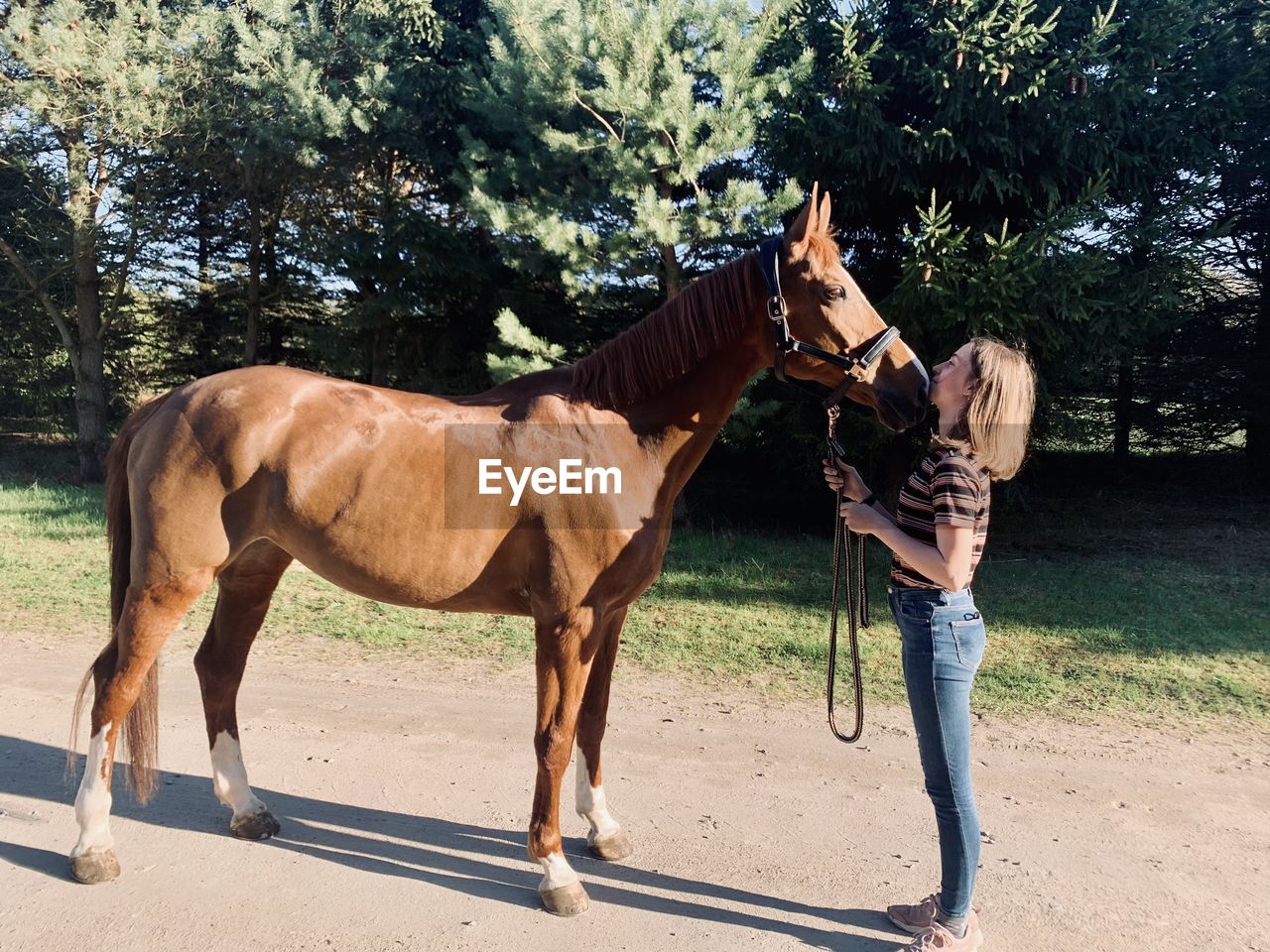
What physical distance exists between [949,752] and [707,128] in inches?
291

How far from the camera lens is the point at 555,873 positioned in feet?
8.54

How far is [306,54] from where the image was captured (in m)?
10.5

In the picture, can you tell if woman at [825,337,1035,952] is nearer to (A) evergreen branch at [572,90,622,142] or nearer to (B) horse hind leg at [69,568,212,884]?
(B) horse hind leg at [69,568,212,884]

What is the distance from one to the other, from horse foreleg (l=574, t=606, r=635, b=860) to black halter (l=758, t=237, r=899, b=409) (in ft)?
3.81

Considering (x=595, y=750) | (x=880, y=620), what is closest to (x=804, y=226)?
(x=595, y=750)

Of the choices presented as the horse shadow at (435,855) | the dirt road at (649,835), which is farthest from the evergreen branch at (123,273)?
the horse shadow at (435,855)

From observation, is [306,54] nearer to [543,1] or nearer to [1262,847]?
[543,1]

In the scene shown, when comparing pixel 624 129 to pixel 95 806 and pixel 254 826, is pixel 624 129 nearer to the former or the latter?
pixel 254 826

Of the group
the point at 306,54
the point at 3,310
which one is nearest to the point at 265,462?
the point at 306,54

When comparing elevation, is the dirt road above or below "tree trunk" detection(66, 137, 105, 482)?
below

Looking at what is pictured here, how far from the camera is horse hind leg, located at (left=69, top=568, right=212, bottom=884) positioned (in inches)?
108

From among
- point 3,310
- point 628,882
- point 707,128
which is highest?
point 707,128

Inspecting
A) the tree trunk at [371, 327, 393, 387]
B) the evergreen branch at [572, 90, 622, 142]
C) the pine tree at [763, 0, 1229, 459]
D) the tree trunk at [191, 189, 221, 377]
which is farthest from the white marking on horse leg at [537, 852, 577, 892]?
the tree trunk at [191, 189, 221, 377]

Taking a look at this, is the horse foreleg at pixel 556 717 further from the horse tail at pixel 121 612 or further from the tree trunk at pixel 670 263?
the tree trunk at pixel 670 263
